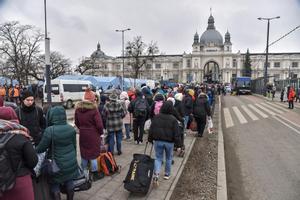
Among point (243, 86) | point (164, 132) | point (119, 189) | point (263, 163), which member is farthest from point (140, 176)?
point (243, 86)

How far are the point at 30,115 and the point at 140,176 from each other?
2.09 m

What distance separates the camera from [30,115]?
461 centimetres

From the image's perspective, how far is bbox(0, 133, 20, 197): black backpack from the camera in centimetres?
254

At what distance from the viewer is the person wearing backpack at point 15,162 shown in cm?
256

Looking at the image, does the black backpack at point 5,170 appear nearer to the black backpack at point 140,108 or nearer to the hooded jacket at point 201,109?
the black backpack at point 140,108

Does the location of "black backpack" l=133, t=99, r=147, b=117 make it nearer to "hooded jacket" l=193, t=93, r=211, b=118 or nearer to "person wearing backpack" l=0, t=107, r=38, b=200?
"hooded jacket" l=193, t=93, r=211, b=118

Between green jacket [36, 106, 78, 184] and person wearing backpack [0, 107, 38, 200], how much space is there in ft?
2.91

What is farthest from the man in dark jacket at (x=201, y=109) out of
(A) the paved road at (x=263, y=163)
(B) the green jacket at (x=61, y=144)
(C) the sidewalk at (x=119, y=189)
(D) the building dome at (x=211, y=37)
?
(D) the building dome at (x=211, y=37)

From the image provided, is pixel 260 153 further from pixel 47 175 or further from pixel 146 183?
pixel 47 175

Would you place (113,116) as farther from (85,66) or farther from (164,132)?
(85,66)

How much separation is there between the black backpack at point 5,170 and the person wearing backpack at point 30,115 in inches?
80.6

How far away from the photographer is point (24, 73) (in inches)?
1614

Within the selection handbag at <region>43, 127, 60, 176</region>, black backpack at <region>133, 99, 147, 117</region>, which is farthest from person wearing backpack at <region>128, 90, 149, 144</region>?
handbag at <region>43, 127, 60, 176</region>

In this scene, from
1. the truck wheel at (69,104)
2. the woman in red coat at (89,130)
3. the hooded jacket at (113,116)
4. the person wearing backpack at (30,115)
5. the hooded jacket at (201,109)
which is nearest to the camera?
the person wearing backpack at (30,115)
